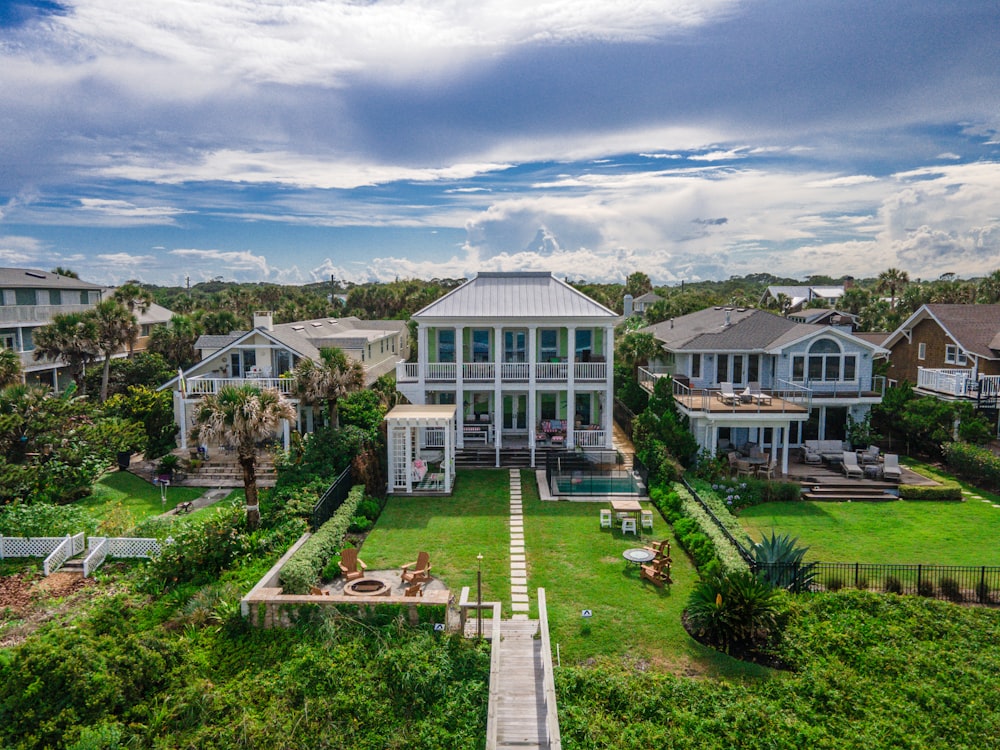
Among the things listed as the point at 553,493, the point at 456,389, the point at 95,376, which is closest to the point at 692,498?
the point at 553,493

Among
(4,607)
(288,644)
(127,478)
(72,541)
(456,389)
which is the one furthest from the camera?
(456,389)

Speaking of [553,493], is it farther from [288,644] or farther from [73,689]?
[73,689]

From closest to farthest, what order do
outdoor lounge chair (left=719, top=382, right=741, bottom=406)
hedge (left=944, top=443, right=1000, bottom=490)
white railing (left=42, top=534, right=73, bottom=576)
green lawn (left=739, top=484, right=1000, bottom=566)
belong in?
white railing (left=42, top=534, right=73, bottom=576)
green lawn (left=739, top=484, right=1000, bottom=566)
hedge (left=944, top=443, right=1000, bottom=490)
outdoor lounge chair (left=719, top=382, right=741, bottom=406)

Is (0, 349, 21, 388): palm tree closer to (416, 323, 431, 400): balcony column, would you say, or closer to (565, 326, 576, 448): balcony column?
(416, 323, 431, 400): balcony column

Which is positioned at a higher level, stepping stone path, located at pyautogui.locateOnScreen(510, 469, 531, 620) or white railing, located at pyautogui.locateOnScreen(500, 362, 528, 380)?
white railing, located at pyautogui.locateOnScreen(500, 362, 528, 380)

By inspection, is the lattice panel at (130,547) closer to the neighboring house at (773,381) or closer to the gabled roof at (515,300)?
the gabled roof at (515,300)

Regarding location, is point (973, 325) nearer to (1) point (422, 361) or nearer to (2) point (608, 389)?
(2) point (608, 389)

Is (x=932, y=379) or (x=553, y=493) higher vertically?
(x=932, y=379)

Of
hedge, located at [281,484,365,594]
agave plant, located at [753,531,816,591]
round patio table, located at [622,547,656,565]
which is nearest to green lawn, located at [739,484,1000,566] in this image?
agave plant, located at [753,531,816,591]
